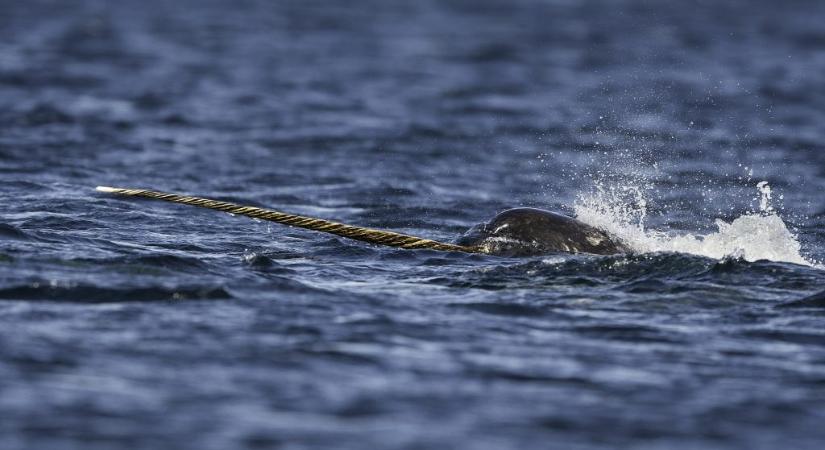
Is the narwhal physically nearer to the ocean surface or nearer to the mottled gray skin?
the mottled gray skin

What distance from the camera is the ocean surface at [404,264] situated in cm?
682

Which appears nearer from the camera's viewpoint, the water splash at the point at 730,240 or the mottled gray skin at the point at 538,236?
the mottled gray skin at the point at 538,236

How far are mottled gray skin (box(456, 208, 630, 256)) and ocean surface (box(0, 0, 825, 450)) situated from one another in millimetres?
190

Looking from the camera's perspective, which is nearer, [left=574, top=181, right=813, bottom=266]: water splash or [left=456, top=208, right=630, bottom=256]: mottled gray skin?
[left=456, top=208, right=630, bottom=256]: mottled gray skin

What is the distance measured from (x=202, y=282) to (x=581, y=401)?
3.03 meters

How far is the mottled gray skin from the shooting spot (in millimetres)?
10383

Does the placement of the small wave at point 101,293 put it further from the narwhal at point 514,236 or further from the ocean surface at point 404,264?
the narwhal at point 514,236

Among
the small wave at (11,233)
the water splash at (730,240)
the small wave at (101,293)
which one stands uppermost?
the water splash at (730,240)

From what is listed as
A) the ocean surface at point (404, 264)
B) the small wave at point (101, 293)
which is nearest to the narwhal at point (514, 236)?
the ocean surface at point (404, 264)

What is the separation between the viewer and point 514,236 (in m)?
10.5

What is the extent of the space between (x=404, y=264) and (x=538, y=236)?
1.00 m

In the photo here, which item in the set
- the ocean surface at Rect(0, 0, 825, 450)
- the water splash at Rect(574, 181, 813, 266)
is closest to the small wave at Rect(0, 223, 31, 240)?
the ocean surface at Rect(0, 0, 825, 450)

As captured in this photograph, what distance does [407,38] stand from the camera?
34.6m

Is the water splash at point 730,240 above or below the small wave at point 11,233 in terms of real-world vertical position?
above
